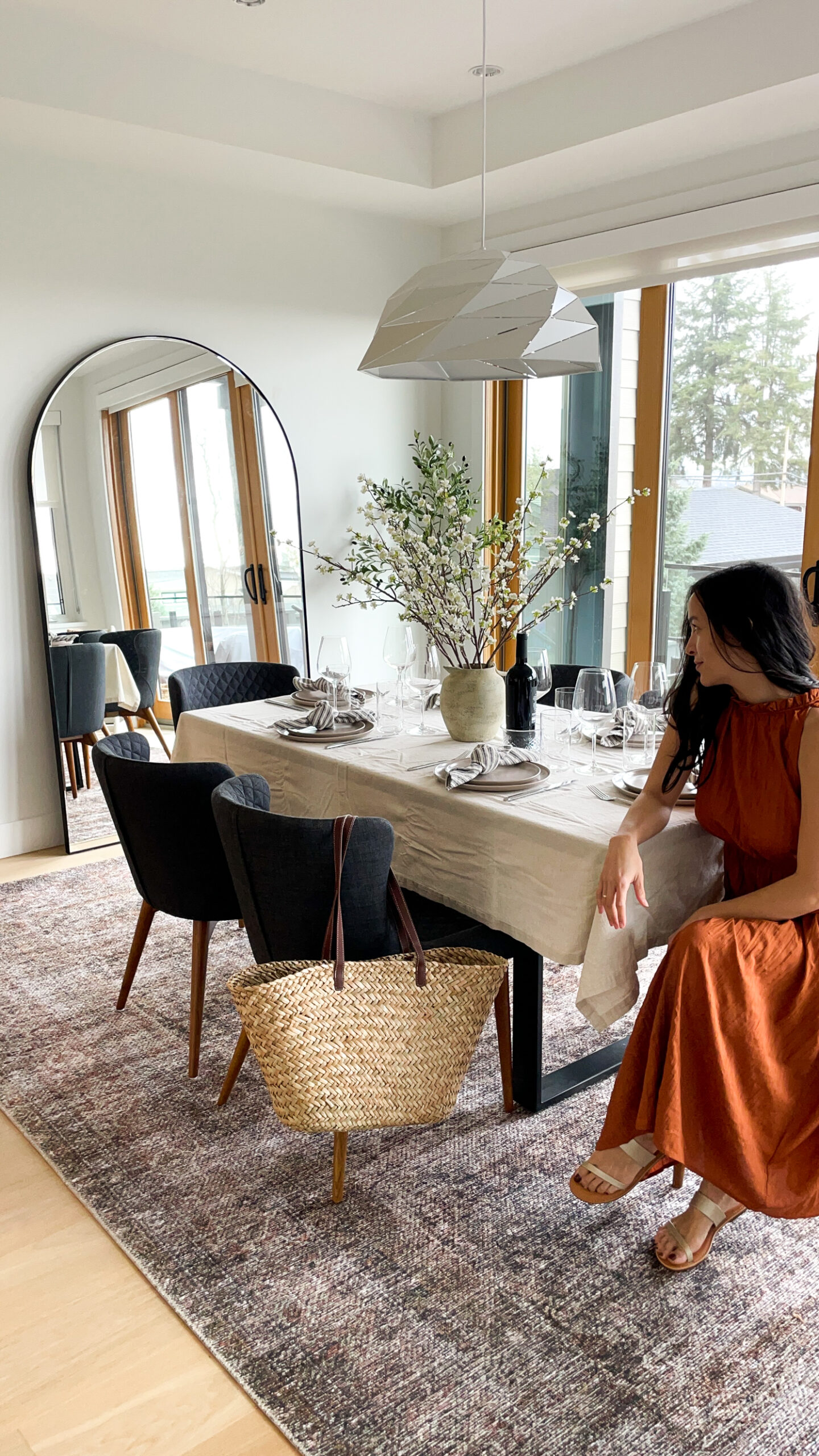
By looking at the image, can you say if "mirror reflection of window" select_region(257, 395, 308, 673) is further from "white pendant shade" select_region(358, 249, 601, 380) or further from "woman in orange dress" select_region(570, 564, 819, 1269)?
"woman in orange dress" select_region(570, 564, 819, 1269)

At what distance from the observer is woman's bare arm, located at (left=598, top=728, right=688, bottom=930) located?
74.0 inches

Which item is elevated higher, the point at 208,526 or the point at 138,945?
the point at 208,526

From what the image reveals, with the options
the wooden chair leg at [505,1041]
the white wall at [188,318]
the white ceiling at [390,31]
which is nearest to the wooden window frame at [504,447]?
the white wall at [188,318]

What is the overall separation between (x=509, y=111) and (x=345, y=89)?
25.0 inches

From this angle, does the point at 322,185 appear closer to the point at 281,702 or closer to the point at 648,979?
the point at 281,702

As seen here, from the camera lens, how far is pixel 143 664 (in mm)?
4398

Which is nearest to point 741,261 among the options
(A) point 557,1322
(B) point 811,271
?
(B) point 811,271

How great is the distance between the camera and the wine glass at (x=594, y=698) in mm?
2352

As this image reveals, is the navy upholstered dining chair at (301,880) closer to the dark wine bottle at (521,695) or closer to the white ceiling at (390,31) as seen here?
the dark wine bottle at (521,695)

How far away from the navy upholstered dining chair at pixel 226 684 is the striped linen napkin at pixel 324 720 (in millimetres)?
706

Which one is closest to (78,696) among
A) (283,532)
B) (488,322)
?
(283,532)

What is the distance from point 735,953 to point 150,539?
3.29 metres

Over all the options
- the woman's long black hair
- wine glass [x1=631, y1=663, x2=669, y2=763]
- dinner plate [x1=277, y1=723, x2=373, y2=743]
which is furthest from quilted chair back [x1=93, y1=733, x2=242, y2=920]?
the woman's long black hair

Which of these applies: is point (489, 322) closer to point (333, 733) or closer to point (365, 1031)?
point (333, 733)
